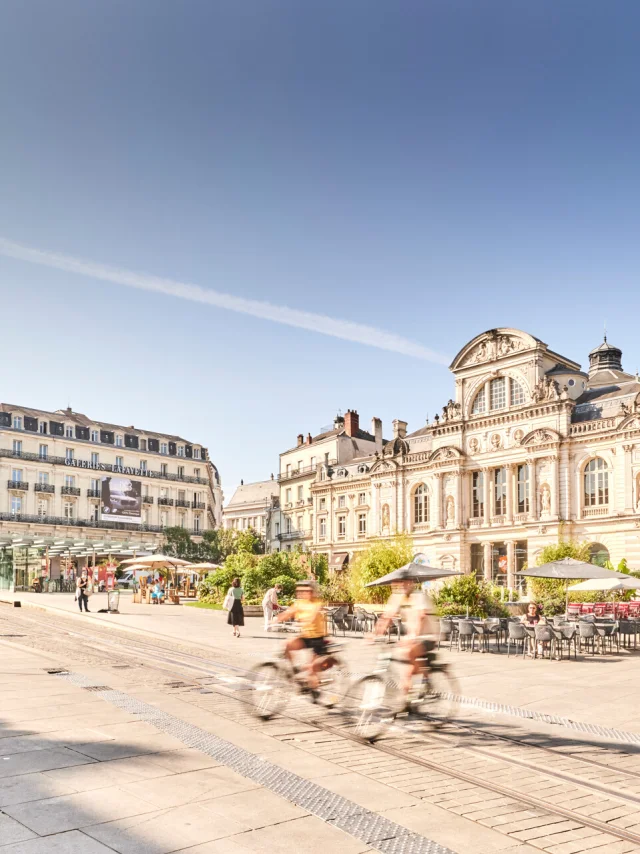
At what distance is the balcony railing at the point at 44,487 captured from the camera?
73.9 m

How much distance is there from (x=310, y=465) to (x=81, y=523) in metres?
22.4

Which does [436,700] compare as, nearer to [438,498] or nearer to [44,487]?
[438,498]

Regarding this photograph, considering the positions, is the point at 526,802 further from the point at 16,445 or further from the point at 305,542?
the point at 16,445

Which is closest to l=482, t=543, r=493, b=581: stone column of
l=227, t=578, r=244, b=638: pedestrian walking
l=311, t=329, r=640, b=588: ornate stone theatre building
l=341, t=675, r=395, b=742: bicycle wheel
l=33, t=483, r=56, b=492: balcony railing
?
l=311, t=329, r=640, b=588: ornate stone theatre building

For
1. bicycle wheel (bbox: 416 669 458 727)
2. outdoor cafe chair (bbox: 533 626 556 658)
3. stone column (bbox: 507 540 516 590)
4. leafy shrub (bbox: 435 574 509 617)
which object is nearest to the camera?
bicycle wheel (bbox: 416 669 458 727)

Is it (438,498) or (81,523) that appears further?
(81,523)

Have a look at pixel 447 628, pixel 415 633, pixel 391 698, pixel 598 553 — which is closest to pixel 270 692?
pixel 391 698

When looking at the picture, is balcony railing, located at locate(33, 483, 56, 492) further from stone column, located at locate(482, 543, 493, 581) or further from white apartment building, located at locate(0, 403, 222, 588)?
stone column, located at locate(482, 543, 493, 581)

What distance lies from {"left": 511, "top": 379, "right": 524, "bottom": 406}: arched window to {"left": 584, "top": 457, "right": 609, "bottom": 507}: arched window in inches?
263

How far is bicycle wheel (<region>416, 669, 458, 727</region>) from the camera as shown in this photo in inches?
404

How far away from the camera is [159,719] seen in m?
10.4

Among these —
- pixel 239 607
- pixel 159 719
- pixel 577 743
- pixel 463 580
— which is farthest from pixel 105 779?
pixel 463 580

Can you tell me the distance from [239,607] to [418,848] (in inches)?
676

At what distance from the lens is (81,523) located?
2995 inches
